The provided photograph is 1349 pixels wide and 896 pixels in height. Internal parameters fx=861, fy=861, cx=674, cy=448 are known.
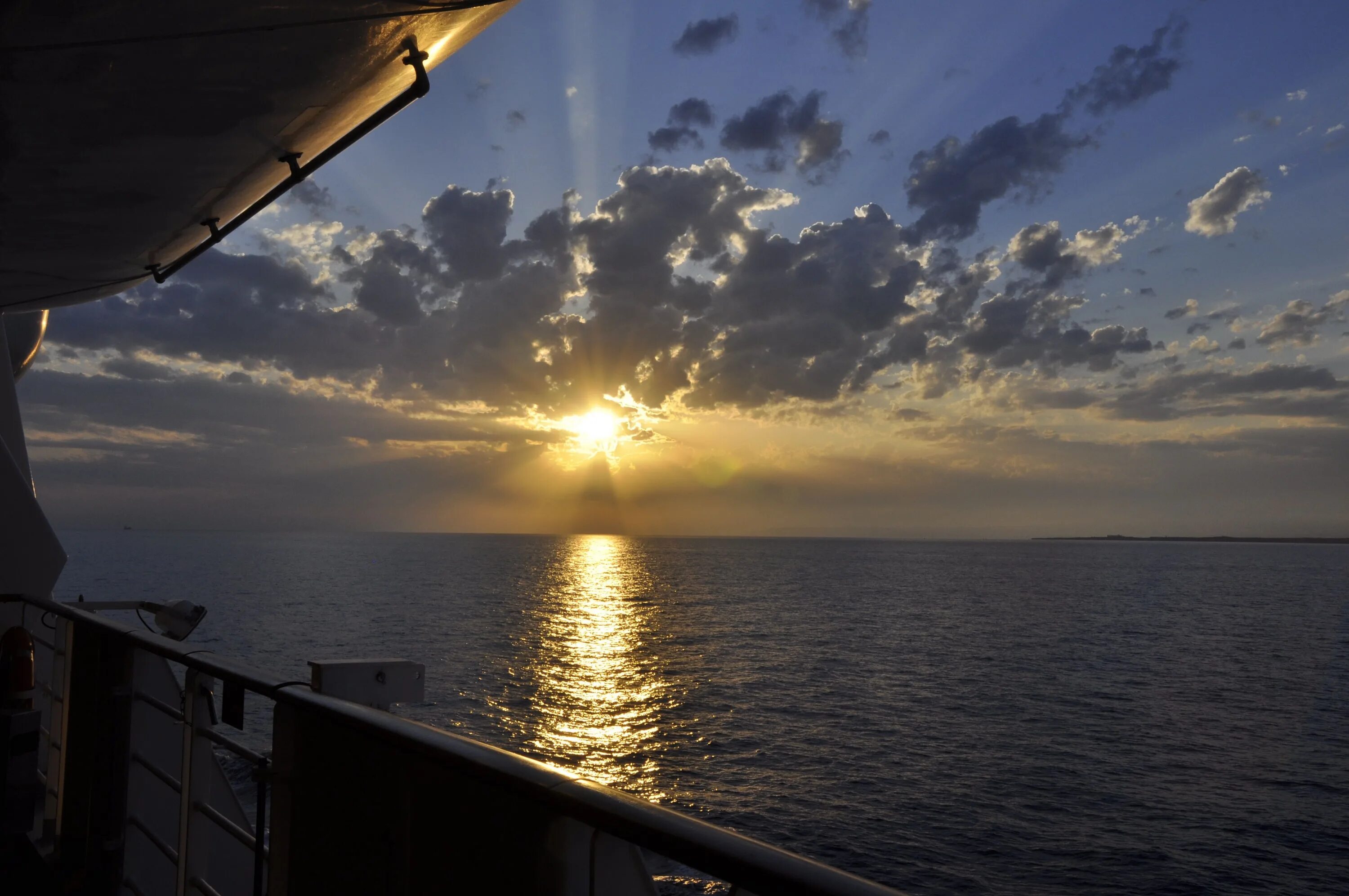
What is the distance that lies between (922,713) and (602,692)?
48.9ft

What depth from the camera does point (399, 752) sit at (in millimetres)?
2018

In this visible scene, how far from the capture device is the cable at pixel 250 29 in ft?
8.85

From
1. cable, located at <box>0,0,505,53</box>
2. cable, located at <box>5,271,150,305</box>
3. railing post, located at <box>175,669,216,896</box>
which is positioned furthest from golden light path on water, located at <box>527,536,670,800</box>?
cable, located at <box>5,271,150,305</box>

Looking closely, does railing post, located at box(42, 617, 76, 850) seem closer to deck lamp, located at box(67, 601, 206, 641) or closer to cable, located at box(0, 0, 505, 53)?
deck lamp, located at box(67, 601, 206, 641)

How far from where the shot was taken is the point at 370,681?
7.90ft

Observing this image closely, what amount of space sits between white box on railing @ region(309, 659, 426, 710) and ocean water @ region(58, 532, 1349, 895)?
20.5 m

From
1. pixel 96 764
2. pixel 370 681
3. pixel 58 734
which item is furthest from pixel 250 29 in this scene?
pixel 58 734

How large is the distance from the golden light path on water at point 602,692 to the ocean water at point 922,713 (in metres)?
0.22

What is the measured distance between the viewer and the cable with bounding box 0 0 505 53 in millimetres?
2697

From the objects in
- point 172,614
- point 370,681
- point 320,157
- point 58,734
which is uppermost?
point 320,157

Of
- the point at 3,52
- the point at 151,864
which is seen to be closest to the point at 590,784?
the point at 3,52

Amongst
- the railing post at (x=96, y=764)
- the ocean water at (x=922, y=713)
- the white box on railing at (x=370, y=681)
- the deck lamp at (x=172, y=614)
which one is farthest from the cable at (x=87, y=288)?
the ocean water at (x=922, y=713)

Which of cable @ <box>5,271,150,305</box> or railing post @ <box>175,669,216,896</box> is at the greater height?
cable @ <box>5,271,150,305</box>

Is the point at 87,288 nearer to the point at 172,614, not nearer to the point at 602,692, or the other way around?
the point at 172,614
